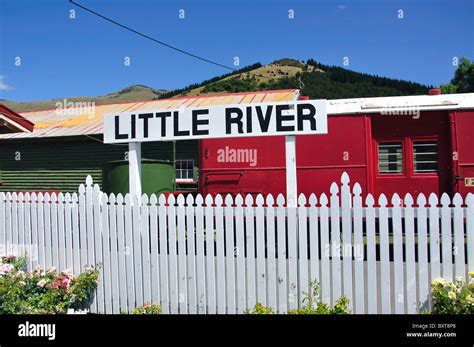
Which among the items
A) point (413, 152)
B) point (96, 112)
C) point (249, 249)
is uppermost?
point (96, 112)

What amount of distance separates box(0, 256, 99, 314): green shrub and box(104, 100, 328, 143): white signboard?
1896 millimetres

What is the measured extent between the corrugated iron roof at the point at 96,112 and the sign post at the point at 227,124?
34.3ft

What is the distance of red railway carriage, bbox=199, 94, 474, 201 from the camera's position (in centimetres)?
822

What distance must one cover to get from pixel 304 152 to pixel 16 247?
224 inches

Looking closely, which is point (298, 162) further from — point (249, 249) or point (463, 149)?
point (249, 249)

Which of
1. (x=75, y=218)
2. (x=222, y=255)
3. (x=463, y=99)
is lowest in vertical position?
(x=222, y=255)

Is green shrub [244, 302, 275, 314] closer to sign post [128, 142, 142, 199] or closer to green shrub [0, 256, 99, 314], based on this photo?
green shrub [0, 256, 99, 314]

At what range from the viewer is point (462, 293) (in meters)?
3.83

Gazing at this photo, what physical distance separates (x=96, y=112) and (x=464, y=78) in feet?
96.1

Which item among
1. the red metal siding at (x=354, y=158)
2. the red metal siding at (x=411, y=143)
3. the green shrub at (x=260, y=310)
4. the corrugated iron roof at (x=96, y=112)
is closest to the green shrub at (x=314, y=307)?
the green shrub at (x=260, y=310)

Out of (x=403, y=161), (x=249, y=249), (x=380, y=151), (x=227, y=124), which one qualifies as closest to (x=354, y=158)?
(x=380, y=151)

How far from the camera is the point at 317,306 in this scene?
427 cm
